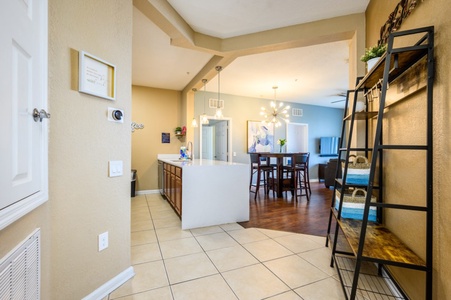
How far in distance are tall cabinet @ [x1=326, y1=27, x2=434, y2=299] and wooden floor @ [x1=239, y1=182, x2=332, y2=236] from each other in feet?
3.36

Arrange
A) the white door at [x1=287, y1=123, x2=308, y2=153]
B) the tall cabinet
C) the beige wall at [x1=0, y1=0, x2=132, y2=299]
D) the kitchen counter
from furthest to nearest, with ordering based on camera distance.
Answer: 1. the white door at [x1=287, y1=123, x2=308, y2=153]
2. the kitchen counter
3. the beige wall at [x1=0, y1=0, x2=132, y2=299]
4. the tall cabinet

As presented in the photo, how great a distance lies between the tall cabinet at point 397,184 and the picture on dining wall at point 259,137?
4.32m

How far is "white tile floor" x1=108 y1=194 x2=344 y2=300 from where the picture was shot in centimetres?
167

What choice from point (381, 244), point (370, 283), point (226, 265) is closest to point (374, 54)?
point (381, 244)

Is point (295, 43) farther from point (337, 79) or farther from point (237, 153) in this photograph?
point (237, 153)

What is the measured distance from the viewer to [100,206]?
1.62 meters

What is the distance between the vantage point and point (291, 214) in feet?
12.0

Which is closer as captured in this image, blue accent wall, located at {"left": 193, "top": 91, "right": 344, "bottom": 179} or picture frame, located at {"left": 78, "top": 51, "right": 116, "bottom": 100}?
picture frame, located at {"left": 78, "top": 51, "right": 116, "bottom": 100}

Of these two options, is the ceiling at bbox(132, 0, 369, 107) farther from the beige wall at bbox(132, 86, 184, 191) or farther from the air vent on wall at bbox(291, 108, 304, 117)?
the air vent on wall at bbox(291, 108, 304, 117)

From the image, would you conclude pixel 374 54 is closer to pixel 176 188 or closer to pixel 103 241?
pixel 103 241

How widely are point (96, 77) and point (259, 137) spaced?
17.6 feet

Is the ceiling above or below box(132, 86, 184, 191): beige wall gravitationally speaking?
above

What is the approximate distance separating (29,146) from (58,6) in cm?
95

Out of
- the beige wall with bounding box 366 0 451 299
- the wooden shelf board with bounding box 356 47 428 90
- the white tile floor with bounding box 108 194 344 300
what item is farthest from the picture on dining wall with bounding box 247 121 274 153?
the wooden shelf board with bounding box 356 47 428 90
